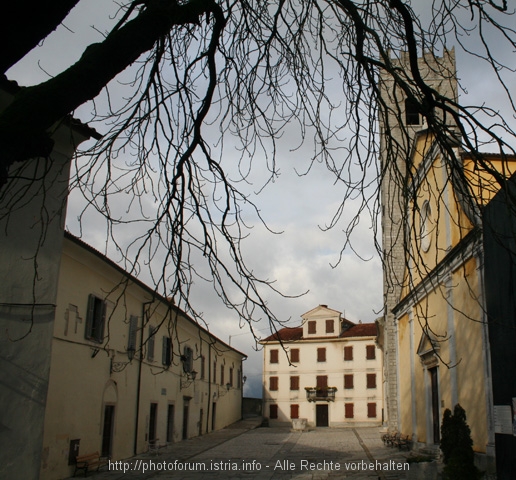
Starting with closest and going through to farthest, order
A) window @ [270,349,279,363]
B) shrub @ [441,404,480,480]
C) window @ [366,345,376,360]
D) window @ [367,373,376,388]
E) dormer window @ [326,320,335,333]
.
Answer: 1. shrub @ [441,404,480,480]
2. window @ [367,373,376,388]
3. window @ [366,345,376,360]
4. dormer window @ [326,320,335,333]
5. window @ [270,349,279,363]

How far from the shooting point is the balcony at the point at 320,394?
46.8 m

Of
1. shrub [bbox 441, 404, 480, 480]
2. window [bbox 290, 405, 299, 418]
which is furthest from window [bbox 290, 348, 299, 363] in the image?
shrub [bbox 441, 404, 480, 480]

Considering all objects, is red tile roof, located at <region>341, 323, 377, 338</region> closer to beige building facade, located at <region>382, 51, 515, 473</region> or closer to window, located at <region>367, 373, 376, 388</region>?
window, located at <region>367, 373, 376, 388</region>

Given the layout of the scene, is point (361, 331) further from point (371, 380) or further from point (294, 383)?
point (294, 383)

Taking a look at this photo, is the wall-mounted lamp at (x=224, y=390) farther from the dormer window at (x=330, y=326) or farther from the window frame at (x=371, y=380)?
the window frame at (x=371, y=380)

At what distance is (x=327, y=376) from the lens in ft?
157

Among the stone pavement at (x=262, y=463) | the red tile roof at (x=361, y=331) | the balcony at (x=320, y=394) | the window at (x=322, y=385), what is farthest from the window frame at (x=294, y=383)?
the stone pavement at (x=262, y=463)

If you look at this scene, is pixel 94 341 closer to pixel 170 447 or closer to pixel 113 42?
pixel 170 447

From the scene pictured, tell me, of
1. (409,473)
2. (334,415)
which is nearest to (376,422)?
(334,415)

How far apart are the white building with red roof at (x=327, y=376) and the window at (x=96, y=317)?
1159 inches

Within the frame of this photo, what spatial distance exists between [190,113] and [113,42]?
166 centimetres

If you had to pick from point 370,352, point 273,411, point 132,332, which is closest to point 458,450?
point 132,332

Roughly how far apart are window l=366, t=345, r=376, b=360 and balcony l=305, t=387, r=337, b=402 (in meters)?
3.78

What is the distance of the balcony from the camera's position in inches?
1843
